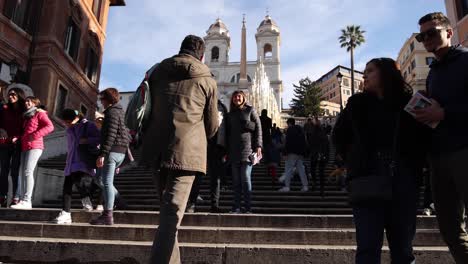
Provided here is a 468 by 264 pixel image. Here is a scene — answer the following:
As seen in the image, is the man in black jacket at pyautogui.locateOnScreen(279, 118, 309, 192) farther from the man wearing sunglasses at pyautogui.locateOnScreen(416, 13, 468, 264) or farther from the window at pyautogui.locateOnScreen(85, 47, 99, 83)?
the window at pyautogui.locateOnScreen(85, 47, 99, 83)

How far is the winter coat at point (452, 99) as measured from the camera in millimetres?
2387

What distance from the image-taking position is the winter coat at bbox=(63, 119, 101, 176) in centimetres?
505

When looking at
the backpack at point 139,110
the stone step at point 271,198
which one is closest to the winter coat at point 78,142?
the stone step at point 271,198

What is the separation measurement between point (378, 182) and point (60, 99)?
Result: 65.3 feet

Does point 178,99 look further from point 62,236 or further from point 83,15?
point 83,15


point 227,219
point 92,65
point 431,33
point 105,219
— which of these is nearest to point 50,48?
point 92,65

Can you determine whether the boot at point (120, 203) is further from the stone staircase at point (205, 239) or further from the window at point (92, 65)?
the window at point (92, 65)

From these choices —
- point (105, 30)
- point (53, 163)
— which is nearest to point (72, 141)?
point (53, 163)

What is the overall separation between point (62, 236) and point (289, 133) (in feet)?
18.3

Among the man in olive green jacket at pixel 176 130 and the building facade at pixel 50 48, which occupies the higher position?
the building facade at pixel 50 48

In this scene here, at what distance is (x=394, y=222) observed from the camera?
7.07 feet

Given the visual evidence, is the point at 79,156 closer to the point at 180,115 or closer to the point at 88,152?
the point at 88,152

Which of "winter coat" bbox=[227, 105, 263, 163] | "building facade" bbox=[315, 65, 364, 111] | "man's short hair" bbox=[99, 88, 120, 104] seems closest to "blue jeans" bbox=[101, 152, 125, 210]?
"man's short hair" bbox=[99, 88, 120, 104]

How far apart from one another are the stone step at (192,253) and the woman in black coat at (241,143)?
192 centimetres
